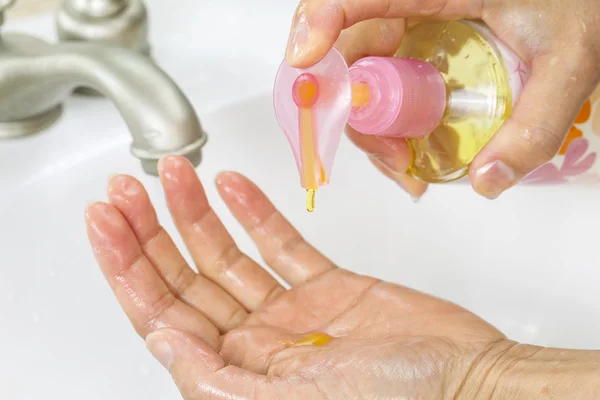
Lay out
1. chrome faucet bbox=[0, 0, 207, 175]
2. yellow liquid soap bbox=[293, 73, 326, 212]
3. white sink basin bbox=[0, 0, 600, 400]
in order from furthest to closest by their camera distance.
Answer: white sink basin bbox=[0, 0, 600, 400]
chrome faucet bbox=[0, 0, 207, 175]
yellow liquid soap bbox=[293, 73, 326, 212]

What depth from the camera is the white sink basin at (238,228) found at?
63 cm

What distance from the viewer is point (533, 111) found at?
1.59 ft

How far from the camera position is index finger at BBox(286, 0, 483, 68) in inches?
16.7

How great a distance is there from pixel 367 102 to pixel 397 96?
20 mm

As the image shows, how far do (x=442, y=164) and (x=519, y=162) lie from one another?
6cm

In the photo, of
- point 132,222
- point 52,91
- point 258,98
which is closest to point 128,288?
point 132,222

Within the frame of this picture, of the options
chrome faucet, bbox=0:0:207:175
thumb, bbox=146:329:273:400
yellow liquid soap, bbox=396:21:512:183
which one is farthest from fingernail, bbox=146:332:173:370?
yellow liquid soap, bbox=396:21:512:183

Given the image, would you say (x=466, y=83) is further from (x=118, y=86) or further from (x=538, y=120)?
(x=118, y=86)

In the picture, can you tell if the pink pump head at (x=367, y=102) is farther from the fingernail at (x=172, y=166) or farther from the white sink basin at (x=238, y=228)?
the white sink basin at (x=238, y=228)

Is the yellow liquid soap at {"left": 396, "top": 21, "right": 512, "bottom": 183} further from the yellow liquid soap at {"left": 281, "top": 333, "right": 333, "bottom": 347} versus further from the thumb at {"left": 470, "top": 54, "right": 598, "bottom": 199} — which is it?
the yellow liquid soap at {"left": 281, "top": 333, "right": 333, "bottom": 347}

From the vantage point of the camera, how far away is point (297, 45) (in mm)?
424

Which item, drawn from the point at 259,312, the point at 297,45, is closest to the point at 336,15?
the point at 297,45

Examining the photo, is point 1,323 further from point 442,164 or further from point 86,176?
point 442,164

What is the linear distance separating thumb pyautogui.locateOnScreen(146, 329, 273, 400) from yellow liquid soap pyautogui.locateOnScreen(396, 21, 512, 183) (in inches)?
8.0
